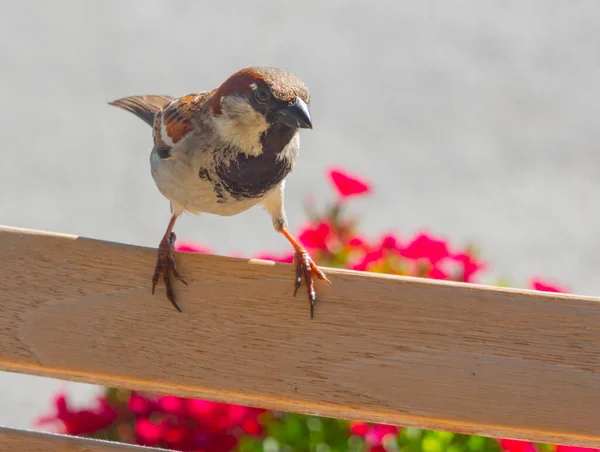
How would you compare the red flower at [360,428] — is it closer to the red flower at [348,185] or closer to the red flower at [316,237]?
the red flower at [316,237]

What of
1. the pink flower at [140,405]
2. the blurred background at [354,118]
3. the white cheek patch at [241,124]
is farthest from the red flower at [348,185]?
the blurred background at [354,118]

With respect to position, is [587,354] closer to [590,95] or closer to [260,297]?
[260,297]

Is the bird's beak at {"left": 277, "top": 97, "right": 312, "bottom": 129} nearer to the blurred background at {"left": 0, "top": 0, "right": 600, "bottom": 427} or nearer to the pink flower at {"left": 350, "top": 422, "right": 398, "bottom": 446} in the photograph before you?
the pink flower at {"left": 350, "top": 422, "right": 398, "bottom": 446}

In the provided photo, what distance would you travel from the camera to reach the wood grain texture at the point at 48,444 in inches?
54.7

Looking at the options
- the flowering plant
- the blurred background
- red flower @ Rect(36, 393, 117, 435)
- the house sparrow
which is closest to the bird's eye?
the house sparrow

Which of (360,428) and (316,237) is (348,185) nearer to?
(316,237)

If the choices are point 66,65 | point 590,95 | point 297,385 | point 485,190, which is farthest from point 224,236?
point 297,385

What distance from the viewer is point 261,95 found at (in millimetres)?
1562

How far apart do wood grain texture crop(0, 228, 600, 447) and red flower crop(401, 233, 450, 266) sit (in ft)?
1.74

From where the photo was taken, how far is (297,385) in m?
1.38

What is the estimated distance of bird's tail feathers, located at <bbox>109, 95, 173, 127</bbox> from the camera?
2143 mm

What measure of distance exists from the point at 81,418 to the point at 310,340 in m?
0.71

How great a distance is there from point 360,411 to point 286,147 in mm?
512

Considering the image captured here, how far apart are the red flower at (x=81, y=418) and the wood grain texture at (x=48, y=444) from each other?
485 mm
